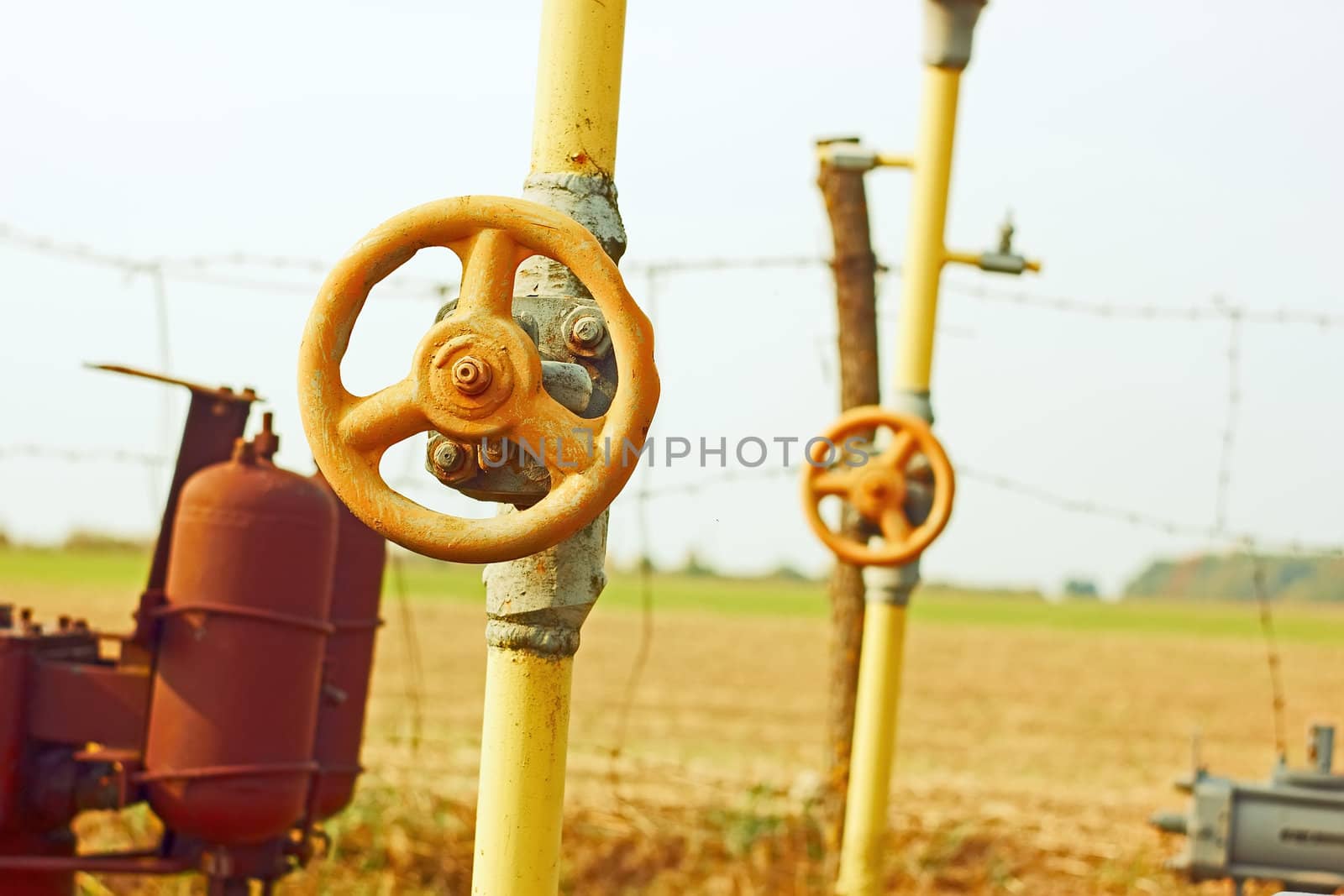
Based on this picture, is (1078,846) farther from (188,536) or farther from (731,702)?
(731,702)

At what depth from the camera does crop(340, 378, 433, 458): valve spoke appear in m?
1.45

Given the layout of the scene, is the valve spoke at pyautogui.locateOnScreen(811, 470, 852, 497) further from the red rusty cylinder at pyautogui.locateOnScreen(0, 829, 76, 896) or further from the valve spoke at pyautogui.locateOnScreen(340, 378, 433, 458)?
the valve spoke at pyautogui.locateOnScreen(340, 378, 433, 458)

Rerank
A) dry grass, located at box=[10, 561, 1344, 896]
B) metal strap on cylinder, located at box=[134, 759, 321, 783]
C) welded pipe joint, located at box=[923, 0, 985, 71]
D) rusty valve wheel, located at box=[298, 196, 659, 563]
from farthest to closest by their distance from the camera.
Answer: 1. dry grass, located at box=[10, 561, 1344, 896]
2. welded pipe joint, located at box=[923, 0, 985, 71]
3. metal strap on cylinder, located at box=[134, 759, 321, 783]
4. rusty valve wheel, located at box=[298, 196, 659, 563]

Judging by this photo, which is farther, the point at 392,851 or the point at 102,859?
the point at 392,851

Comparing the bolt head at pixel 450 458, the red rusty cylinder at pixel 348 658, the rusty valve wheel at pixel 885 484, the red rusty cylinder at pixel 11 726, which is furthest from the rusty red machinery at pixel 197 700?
the bolt head at pixel 450 458

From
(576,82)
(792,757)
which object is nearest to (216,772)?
(576,82)

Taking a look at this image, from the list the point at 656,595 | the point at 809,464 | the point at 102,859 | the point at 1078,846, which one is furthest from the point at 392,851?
the point at 656,595

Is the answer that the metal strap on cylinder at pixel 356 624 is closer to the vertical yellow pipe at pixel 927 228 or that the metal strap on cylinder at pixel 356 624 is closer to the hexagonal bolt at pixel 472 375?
the vertical yellow pipe at pixel 927 228

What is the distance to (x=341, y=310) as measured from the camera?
144cm

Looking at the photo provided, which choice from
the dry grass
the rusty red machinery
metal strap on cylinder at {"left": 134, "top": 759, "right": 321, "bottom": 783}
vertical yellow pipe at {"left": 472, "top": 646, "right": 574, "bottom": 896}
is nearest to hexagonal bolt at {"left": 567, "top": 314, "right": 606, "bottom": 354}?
vertical yellow pipe at {"left": 472, "top": 646, "right": 574, "bottom": 896}

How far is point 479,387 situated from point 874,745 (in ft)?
7.47

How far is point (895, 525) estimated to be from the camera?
128 inches

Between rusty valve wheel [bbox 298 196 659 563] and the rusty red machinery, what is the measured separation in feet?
4.13

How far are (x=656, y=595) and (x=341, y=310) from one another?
37.3 metres
